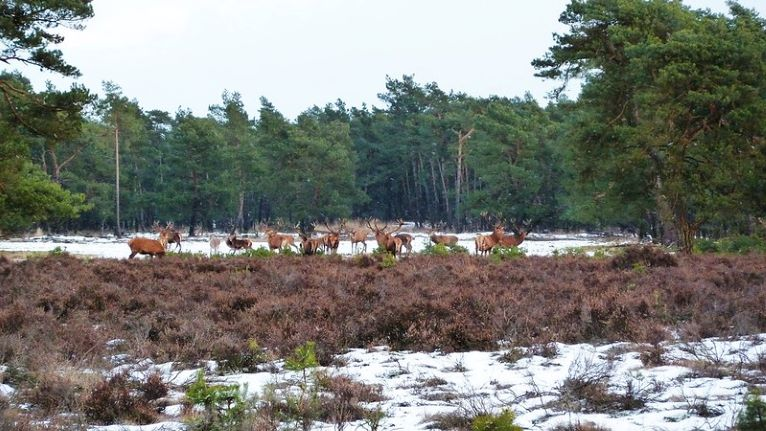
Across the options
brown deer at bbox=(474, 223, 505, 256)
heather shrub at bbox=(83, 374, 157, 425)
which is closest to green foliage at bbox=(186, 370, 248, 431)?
heather shrub at bbox=(83, 374, 157, 425)

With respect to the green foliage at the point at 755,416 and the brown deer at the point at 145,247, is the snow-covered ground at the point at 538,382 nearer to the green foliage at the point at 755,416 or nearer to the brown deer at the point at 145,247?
the green foliage at the point at 755,416

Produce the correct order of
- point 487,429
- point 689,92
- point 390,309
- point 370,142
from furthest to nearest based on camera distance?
point 370,142
point 689,92
point 390,309
point 487,429

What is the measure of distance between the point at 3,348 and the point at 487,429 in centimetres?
579

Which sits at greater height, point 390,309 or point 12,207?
point 12,207

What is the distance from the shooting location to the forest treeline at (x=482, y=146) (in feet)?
57.3

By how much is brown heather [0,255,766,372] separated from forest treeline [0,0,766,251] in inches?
216

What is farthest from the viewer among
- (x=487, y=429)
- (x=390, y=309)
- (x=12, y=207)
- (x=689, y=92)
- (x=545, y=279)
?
(x=689, y=92)

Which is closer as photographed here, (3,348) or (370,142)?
(3,348)

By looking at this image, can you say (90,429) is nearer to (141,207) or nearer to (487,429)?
(487,429)

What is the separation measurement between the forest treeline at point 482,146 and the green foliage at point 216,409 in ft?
39.9

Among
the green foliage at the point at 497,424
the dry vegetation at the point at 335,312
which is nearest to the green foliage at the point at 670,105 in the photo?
the dry vegetation at the point at 335,312

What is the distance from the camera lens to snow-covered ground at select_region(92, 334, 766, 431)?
561 cm

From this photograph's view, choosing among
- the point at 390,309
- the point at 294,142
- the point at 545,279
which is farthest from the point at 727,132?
the point at 294,142

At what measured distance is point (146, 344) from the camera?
8.63 metres
